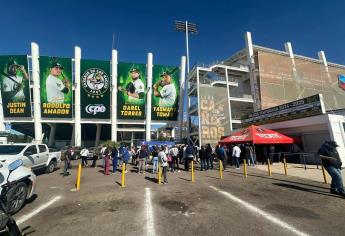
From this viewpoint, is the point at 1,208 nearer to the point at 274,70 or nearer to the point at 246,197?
the point at 246,197

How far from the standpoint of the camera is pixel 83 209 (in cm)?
604

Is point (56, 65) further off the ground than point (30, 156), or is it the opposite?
point (56, 65)

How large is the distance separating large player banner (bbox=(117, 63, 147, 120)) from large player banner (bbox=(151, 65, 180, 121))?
2.36 meters

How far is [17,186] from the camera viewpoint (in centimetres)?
591

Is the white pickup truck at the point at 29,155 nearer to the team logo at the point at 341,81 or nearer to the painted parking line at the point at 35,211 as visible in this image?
the painted parking line at the point at 35,211

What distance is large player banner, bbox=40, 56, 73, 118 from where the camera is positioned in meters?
41.1

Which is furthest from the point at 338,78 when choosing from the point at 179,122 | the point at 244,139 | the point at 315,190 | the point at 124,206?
the point at 124,206

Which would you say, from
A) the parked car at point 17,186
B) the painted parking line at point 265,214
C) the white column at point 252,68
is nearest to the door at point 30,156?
the parked car at point 17,186

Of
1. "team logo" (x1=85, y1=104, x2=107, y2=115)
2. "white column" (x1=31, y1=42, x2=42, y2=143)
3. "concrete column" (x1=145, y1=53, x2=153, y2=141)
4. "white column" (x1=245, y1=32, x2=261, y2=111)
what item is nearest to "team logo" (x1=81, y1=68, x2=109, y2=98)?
"team logo" (x1=85, y1=104, x2=107, y2=115)

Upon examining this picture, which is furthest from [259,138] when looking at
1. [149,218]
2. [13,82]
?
[13,82]

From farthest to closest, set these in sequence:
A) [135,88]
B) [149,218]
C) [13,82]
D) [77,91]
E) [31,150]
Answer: [135,88]
[77,91]
[13,82]
[31,150]
[149,218]

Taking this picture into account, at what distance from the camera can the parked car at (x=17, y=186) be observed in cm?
548

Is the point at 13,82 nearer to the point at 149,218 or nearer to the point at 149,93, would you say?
the point at 149,93

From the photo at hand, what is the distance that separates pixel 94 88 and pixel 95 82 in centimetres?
121
